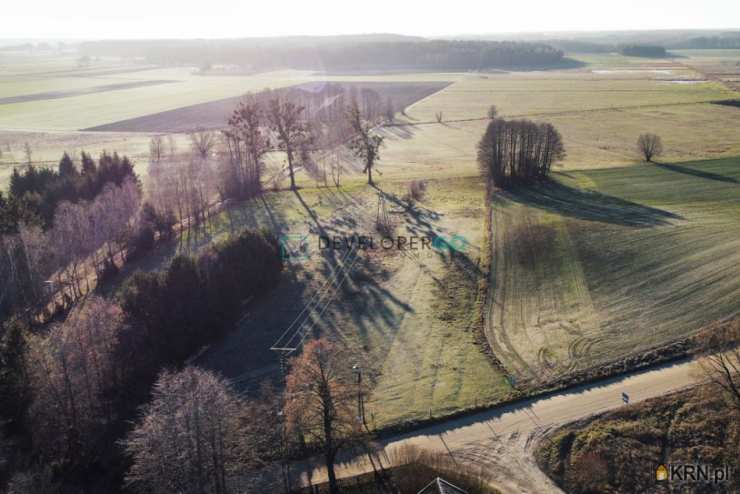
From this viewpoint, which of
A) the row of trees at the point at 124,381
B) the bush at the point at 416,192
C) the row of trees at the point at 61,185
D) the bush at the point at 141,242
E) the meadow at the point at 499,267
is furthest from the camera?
the bush at the point at 416,192

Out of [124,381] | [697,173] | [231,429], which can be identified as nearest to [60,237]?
[124,381]

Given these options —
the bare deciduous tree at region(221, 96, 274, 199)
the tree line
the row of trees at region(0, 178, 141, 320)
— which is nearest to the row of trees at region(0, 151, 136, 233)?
the tree line

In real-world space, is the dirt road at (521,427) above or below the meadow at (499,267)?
below

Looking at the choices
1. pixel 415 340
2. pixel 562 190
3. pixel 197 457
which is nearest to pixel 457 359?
pixel 415 340

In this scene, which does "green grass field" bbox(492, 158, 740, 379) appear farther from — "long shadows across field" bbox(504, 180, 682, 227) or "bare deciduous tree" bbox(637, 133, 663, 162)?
"bare deciduous tree" bbox(637, 133, 663, 162)

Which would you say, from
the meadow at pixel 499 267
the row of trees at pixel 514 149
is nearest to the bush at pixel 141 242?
the meadow at pixel 499 267

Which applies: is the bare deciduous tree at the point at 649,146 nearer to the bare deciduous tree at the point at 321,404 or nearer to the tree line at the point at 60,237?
the tree line at the point at 60,237

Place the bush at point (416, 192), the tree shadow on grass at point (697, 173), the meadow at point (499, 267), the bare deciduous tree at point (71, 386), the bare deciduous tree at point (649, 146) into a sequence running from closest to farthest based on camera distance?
1. the bare deciduous tree at point (71, 386)
2. the meadow at point (499, 267)
3. the tree shadow on grass at point (697, 173)
4. the bush at point (416, 192)
5. the bare deciduous tree at point (649, 146)
